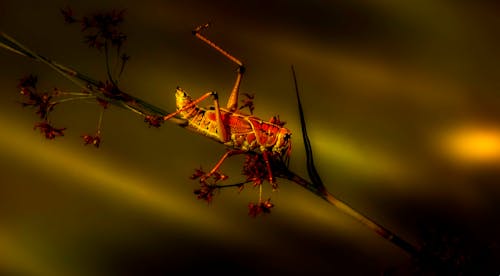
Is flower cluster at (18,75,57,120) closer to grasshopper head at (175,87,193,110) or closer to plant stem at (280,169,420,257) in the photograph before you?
grasshopper head at (175,87,193,110)

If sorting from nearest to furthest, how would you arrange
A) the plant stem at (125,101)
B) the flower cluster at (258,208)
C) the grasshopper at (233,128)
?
the plant stem at (125,101) → the flower cluster at (258,208) → the grasshopper at (233,128)

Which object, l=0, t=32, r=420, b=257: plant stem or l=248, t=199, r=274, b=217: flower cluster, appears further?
l=248, t=199, r=274, b=217: flower cluster

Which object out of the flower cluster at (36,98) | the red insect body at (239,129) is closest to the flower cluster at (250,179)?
the red insect body at (239,129)

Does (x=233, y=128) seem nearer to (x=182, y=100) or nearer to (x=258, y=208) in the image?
(x=182, y=100)

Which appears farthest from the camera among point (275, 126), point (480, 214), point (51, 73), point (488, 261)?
point (480, 214)

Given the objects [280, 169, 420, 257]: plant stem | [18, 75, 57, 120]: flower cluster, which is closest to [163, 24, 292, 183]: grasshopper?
[280, 169, 420, 257]: plant stem

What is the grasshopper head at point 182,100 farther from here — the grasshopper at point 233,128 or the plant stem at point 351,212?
the plant stem at point 351,212

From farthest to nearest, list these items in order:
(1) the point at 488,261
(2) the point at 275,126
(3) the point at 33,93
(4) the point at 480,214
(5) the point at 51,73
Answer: (4) the point at 480,214, (5) the point at 51,73, (2) the point at 275,126, (1) the point at 488,261, (3) the point at 33,93

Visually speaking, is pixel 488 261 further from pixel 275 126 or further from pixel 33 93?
pixel 33 93

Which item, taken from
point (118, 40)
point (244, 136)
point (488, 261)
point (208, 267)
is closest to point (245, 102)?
point (244, 136)
